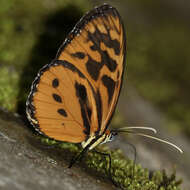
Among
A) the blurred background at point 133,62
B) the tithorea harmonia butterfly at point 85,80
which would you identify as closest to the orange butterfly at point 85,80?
the tithorea harmonia butterfly at point 85,80

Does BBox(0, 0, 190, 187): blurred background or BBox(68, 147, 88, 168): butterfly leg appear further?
BBox(0, 0, 190, 187): blurred background

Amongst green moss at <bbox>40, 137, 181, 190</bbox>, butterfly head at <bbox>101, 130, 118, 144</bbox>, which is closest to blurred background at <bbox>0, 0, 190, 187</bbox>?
green moss at <bbox>40, 137, 181, 190</bbox>

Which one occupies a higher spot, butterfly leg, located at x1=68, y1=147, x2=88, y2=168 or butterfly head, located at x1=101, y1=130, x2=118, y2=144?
butterfly head, located at x1=101, y1=130, x2=118, y2=144

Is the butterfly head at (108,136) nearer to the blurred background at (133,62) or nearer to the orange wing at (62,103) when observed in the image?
the orange wing at (62,103)

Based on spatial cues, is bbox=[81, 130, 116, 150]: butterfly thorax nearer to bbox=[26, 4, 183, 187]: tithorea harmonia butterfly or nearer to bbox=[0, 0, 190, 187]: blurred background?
bbox=[26, 4, 183, 187]: tithorea harmonia butterfly

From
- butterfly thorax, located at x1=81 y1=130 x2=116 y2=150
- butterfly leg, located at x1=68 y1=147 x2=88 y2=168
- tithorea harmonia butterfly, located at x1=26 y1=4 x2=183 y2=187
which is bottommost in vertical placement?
butterfly leg, located at x1=68 y1=147 x2=88 y2=168

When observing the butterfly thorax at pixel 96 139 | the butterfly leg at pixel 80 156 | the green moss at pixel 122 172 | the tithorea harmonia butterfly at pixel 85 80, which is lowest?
the green moss at pixel 122 172

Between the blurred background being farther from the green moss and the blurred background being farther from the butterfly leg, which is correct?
the butterfly leg
